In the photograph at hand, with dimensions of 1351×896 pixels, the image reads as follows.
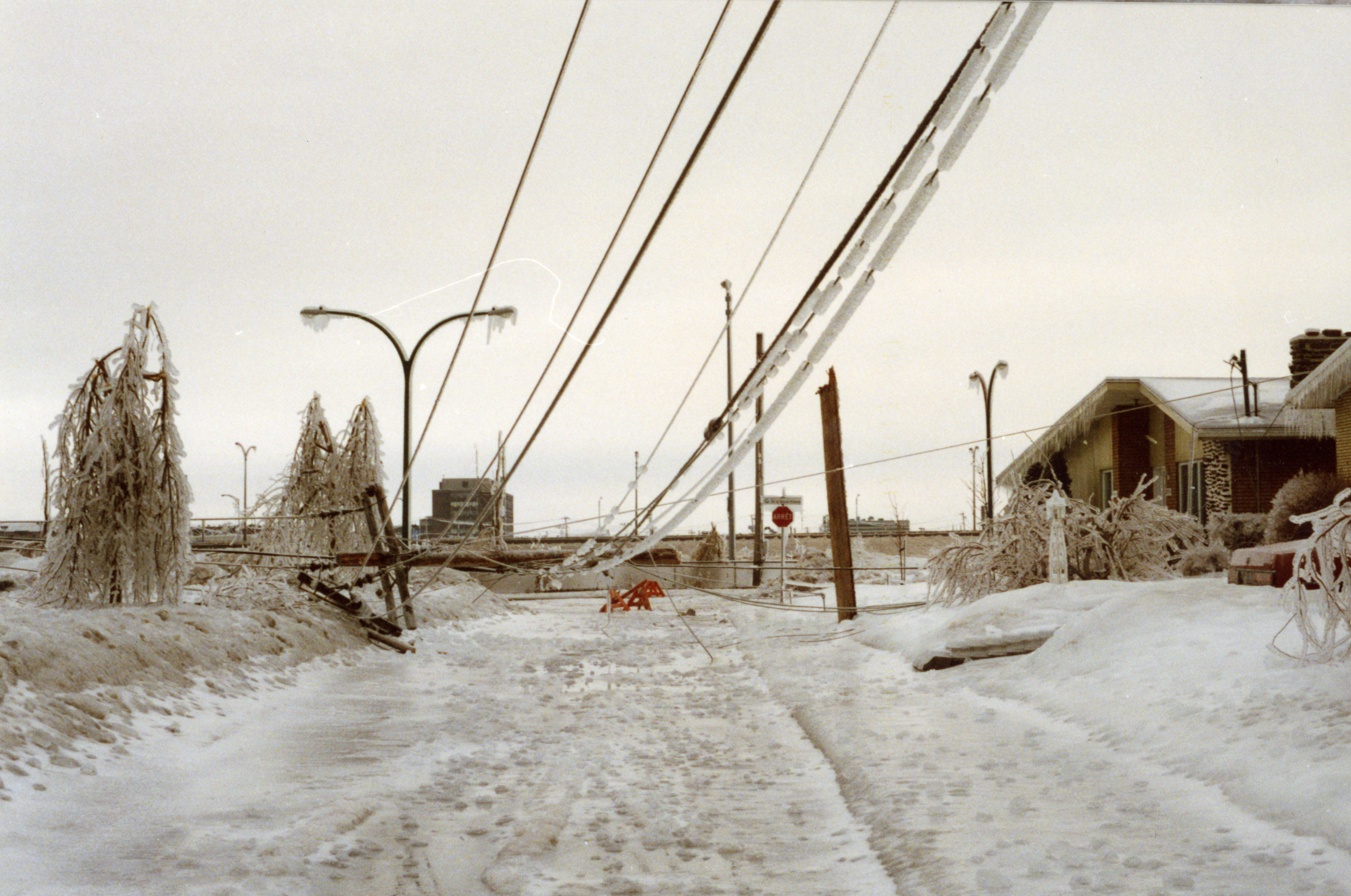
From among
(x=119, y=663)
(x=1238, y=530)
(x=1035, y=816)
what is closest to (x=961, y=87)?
(x=1035, y=816)

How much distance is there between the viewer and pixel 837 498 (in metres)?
16.1

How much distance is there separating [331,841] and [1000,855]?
3352mm

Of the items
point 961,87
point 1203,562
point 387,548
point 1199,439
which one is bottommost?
point 1203,562

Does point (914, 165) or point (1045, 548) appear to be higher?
point (914, 165)

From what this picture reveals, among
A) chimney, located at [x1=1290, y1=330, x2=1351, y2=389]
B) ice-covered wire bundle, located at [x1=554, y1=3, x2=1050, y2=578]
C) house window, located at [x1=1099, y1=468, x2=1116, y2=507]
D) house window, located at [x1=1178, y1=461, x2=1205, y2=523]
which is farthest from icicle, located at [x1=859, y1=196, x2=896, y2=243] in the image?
house window, located at [x1=1099, y1=468, x2=1116, y2=507]

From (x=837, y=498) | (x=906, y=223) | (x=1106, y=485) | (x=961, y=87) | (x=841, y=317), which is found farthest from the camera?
(x=1106, y=485)

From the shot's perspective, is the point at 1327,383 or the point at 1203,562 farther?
the point at 1203,562

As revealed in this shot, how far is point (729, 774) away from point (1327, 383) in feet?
50.4

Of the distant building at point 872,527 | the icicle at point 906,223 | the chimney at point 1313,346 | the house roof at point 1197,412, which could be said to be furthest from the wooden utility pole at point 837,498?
the distant building at point 872,527

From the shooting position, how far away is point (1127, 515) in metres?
15.5

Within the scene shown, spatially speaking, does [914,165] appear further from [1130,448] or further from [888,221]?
[1130,448]

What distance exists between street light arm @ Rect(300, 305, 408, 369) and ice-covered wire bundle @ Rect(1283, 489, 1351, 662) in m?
15.5

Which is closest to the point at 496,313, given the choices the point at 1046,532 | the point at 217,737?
the point at 1046,532

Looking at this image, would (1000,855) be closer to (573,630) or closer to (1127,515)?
(1127,515)
